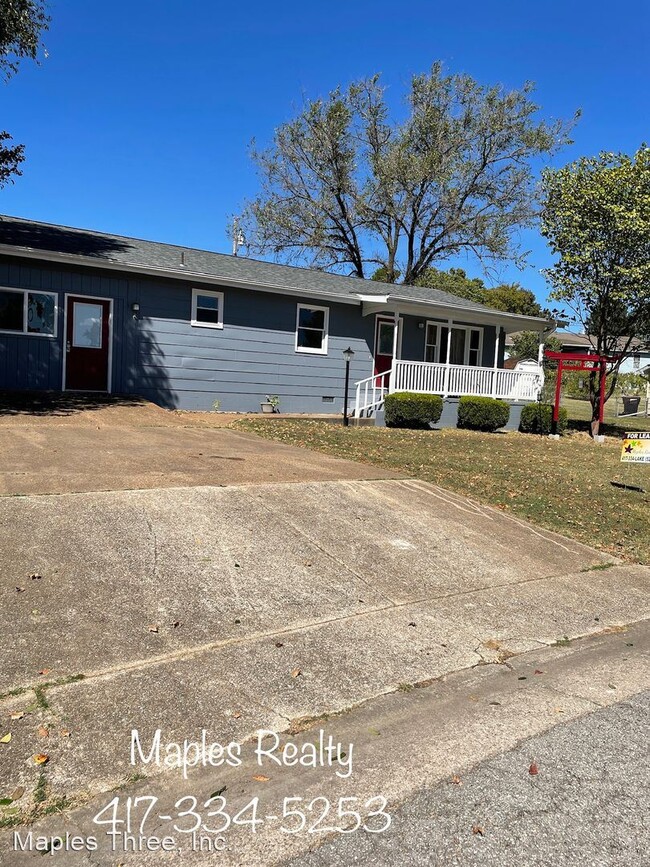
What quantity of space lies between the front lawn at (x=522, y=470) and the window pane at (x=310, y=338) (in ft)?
9.14

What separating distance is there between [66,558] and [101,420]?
21.8ft

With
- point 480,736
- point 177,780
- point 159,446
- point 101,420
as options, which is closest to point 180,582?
point 177,780

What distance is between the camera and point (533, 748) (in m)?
2.99

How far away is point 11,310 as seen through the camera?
12758 millimetres

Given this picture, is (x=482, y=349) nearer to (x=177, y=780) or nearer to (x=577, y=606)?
(x=577, y=606)

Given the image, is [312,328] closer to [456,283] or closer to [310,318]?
[310,318]

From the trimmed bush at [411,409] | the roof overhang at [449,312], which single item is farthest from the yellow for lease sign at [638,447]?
the roof overhang at [449,312]

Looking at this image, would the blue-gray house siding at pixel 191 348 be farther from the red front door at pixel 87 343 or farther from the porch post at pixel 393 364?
the porch post at pixel 393 364

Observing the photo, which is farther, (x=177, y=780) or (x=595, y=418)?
(x=595, y=418)

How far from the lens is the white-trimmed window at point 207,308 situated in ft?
48.6

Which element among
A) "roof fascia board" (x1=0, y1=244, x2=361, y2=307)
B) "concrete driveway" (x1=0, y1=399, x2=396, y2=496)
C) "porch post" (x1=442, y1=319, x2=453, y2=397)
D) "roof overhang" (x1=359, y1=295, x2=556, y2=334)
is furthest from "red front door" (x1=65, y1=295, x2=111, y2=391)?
"porch post" (x1=442, y1=319, x2=453, y2=397)

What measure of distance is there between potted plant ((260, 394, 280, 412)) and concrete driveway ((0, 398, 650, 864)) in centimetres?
861

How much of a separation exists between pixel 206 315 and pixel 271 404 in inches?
107

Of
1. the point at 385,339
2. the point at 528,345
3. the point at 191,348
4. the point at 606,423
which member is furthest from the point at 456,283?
the point at 191,348
